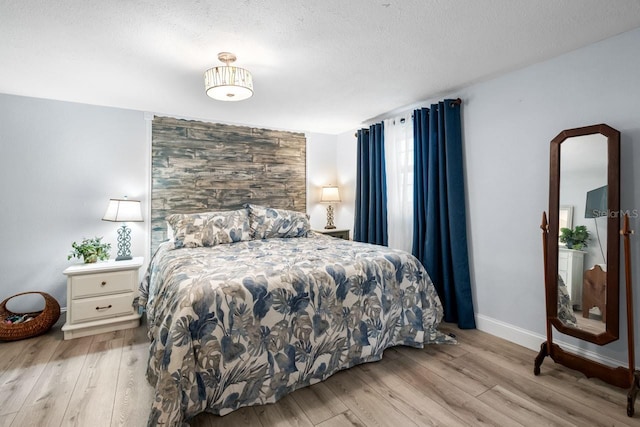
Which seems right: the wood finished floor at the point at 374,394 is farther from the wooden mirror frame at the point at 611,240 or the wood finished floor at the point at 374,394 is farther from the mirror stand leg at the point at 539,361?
the wooden mirror frame at the point at 611,240

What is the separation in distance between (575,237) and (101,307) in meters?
3.87

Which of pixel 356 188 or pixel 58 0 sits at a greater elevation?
pixel 58 0

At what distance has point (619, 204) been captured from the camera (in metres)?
1.94

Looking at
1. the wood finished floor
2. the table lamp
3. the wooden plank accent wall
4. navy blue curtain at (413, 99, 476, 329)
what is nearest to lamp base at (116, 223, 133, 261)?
the table lamp

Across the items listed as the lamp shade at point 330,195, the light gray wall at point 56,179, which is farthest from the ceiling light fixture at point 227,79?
the lamp shade at point 330,195

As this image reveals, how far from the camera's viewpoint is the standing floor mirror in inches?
75.5

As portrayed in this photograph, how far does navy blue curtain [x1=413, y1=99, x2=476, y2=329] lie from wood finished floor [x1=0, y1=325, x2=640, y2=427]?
0.59 metres

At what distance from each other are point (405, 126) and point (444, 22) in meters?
1.66

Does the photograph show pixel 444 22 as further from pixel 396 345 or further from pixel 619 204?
pixel 396 345

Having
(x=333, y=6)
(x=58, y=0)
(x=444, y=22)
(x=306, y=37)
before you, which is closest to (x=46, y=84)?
(x=58, y=0)

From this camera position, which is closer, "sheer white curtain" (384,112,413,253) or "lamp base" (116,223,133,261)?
"lamp base" (116,223,133,261)

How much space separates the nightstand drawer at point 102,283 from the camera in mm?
2676

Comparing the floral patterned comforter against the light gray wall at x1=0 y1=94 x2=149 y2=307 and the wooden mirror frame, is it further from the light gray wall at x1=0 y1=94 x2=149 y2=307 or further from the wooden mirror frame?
the light gray wall at x1=0 y1=94 x2=149 y2=307

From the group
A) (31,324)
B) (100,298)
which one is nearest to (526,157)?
(100,298)
